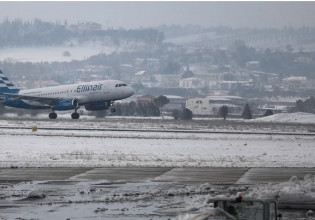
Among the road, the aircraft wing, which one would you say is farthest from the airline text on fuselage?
the road

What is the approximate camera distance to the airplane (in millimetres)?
86312

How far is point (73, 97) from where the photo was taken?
8719 centimetres

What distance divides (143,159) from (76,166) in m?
4.75

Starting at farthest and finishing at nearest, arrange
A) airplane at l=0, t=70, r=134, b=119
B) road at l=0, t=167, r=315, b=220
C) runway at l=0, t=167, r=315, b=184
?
airplane at l=0, t=70, r=134, b=119
runway at l=0, t=167, r=315, b=184
road at l=0, t=167, r=315, b=220

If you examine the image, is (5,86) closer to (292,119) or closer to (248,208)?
(292,119)

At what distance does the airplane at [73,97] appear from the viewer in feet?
283

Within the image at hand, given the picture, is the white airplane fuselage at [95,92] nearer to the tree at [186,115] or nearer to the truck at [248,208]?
the tree at [186,115]

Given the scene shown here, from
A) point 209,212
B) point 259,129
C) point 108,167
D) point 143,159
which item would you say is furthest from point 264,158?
point 259,129

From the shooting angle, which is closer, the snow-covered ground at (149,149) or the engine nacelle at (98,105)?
the snow-covered ground at (149,149)

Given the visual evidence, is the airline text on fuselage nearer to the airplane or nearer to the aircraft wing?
the airplane

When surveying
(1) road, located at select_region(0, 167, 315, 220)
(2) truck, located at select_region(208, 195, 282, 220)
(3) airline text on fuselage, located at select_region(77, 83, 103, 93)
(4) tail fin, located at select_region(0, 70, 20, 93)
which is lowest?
(1) road, located at select_region(0, 167, 315, 220)

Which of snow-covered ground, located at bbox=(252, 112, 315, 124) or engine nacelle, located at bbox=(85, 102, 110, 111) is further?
snow-covered ground, located at bbox=(252, 112, 315, 124)

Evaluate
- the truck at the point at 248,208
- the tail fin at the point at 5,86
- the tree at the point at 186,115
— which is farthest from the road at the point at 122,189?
the tree at the point at 186,115

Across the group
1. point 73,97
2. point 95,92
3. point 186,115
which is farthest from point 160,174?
point 186,115
